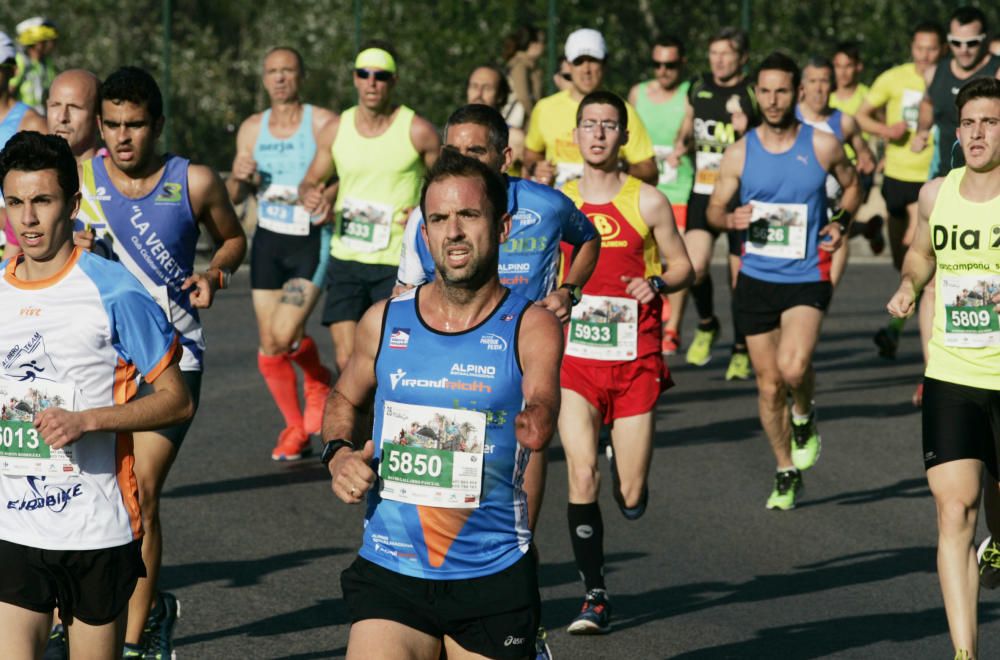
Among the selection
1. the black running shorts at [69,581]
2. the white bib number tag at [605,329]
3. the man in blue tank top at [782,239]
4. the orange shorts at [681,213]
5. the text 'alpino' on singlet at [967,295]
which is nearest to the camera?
the black running shorts at [69,581]

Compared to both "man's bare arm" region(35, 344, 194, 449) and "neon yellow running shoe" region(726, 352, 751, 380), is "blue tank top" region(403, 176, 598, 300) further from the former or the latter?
"neon yellow running shoe" region(726, 352, 751, 380)

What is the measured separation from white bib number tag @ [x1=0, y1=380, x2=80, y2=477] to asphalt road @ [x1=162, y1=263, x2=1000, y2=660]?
1816mm

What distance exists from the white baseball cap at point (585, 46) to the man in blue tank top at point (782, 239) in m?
2.40

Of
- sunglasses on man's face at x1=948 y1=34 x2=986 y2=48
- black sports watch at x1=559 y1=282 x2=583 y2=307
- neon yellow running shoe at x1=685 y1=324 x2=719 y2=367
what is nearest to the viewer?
black sports watch at x1=559 y1=282 x2=583 y2=307

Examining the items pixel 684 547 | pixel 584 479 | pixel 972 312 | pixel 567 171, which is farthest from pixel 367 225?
pixel 972 312

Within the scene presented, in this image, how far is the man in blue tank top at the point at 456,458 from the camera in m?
4.89

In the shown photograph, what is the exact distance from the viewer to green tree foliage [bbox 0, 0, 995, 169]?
22797 mm

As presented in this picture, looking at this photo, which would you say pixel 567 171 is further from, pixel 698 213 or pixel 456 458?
pixel 456 458

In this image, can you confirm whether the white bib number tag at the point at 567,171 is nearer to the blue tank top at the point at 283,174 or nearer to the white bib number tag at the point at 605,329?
the blue tank top at the point at 283,174

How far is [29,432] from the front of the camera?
17.1ft

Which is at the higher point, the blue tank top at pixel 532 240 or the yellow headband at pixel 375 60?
the yellow headband at pixel 375 60

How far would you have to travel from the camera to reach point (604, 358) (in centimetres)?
816

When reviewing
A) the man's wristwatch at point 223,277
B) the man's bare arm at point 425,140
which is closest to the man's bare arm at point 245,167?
the man's bare arm at point 425,140

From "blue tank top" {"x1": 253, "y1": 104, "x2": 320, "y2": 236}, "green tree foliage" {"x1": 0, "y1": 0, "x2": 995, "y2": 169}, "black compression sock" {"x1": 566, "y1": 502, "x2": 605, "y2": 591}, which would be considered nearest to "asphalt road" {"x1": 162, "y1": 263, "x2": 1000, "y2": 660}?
"black compression sock" {"x1": 566, "y1": 502, "x2": 605, "y2": 591}
